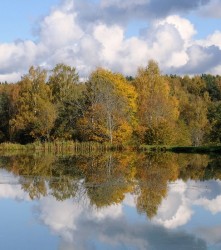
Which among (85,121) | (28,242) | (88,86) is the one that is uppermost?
(88,86)

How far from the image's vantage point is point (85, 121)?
4622 cm

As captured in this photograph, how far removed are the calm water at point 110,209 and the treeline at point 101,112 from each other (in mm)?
20794

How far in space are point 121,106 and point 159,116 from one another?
4052 mm

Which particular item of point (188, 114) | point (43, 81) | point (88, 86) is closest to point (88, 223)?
point (88, 86)

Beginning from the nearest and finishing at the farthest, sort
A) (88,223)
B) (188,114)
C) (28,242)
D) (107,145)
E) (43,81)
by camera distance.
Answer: (28,242) < (88,223) < (107,145) < (43,81) < (188,114)

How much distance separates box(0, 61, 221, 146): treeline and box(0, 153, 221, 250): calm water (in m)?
20.8

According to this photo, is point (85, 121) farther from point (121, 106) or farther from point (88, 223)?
point (88, 223)

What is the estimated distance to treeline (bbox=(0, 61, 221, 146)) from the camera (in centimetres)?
4544

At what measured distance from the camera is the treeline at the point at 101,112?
45.4m

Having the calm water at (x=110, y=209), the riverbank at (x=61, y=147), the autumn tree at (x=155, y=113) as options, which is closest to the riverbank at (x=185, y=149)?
the autumn tree at (x=155, y=113)

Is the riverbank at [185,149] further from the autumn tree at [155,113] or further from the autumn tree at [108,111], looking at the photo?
the autumn tree at [108,111]

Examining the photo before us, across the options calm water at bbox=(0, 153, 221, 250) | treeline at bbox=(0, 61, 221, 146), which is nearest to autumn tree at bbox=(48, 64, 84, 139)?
treeline at bbox=(0, 61, 221, 146)

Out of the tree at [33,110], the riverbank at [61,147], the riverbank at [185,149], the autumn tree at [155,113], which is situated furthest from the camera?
the tree at [33,110]

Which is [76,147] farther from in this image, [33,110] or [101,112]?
[33,110]
